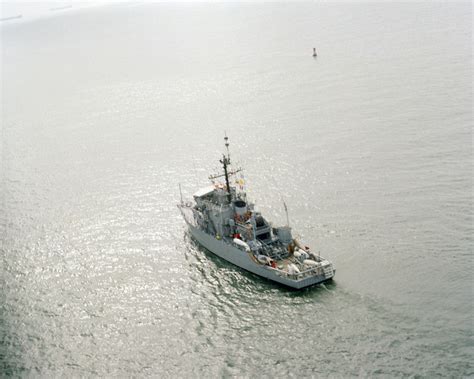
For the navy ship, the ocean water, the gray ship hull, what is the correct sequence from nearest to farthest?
the ocean water
the gray ship hull
the navy ship

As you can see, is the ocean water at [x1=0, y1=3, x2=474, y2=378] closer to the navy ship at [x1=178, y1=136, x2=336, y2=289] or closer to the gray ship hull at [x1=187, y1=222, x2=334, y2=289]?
the gray ship hull at [x1=187, y1=222, x2=334, y2=289]

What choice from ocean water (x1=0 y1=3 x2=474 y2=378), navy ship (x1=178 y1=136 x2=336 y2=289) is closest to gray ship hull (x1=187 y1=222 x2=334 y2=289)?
navy ship (x1=178 y1=136 x2=336 y2=289)

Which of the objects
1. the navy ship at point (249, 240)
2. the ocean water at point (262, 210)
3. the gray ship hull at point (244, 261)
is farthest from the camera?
the navy ship at point (249, 240)

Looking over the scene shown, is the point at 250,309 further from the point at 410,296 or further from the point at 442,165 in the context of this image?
the point at 442,165

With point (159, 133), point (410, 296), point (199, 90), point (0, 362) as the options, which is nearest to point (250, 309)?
point (410, 296)

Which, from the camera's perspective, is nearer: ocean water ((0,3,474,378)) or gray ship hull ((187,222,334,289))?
ocean water ((0,3,474,378))

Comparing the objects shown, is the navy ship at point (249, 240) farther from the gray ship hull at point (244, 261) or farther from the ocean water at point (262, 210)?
the ocean water at point (262, 210)

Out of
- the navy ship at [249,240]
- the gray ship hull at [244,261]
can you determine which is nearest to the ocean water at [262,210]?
the gray ship hull at [244,261]
